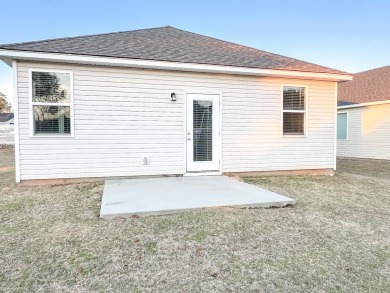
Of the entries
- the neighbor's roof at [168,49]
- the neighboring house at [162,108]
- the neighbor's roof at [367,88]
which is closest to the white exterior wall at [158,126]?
the neighboring house at [162,108]

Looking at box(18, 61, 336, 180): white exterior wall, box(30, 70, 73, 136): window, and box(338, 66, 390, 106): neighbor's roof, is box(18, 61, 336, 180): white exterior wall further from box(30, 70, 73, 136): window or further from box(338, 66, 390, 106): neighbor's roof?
box(338, 66, 390, 106): neighbor's roof

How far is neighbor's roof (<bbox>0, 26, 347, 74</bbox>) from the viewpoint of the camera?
6.04 m

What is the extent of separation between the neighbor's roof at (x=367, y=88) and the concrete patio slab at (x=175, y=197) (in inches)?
418

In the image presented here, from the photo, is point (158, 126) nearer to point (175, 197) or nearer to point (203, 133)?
point (203, 133)

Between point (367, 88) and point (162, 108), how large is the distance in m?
12.6

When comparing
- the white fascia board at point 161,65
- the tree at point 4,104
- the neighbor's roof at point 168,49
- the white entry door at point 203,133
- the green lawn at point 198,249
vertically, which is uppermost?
the tree at point 4,104

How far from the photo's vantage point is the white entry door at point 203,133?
6.85 metres

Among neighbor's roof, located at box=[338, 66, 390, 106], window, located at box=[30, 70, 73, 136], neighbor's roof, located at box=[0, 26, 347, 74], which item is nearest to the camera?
window, located at box=[30, 70, 73, 136]

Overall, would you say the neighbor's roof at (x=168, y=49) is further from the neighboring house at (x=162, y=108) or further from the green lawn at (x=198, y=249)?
the green lawn at (x=198, y=249)

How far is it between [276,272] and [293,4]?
42.3ft

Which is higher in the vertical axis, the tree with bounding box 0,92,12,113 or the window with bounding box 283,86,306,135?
the tree with bounding box 0,92,12,113


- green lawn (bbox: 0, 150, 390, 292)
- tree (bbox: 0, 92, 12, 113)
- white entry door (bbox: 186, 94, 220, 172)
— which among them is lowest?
green lawn (bbox: 0, 150, 390, 292)

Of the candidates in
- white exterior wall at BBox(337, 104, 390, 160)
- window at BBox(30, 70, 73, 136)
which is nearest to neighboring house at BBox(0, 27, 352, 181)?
window at BBox(30, 70, 73, 136)

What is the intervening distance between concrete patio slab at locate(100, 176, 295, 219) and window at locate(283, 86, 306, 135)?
279 cm
